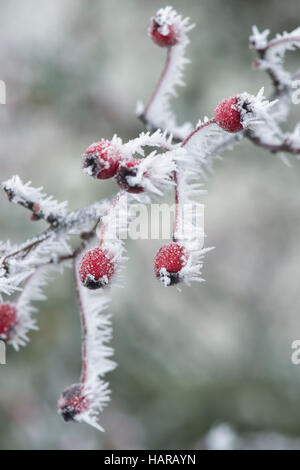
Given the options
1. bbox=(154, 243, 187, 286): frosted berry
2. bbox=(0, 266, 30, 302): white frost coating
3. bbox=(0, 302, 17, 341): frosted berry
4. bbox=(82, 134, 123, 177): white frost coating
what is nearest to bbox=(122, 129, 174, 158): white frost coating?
bbox=(82, 134, 123, 177): white frost coating

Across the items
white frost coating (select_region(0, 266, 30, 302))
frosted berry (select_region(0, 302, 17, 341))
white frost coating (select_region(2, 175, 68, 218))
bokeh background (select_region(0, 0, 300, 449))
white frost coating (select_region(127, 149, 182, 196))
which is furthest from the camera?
bokeh background (select_region(0, 0, 300, 449))

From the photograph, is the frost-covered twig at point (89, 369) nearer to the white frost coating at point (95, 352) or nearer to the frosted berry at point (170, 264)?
the white frost coating at point (95, 352)

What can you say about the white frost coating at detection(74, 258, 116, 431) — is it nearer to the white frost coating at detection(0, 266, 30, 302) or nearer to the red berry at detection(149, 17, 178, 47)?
the white frost coating at detection(0, 266, 30, 302)

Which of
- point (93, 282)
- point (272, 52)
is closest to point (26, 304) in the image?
point (93, 282)

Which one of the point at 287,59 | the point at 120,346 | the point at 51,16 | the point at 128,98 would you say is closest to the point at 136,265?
the point at 120,346

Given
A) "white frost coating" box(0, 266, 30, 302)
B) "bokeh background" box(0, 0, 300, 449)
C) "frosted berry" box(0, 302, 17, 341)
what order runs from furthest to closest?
1. "bokeh background" box(0, 0, 300, 449)
2. "frosted berry" box(0, 302, 17, 341)
3. "white frost coating" box(0, 266, 30, 302)

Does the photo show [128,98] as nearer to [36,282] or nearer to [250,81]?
[250,81]
